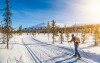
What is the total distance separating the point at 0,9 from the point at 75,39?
70.4 feet

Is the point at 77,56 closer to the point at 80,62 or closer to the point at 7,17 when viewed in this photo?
the point at 80,62

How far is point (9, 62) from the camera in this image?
1430 centimetres

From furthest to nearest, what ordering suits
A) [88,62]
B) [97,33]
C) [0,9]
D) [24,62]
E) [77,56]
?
[97,33] < [0,9] < [77,56] < [24,62] < [88,62]

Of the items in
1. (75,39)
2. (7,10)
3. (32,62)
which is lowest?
(32,62)

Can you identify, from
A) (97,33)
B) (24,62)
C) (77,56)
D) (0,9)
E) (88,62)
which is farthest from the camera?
(97,33)

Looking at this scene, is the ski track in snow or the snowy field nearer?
the ski track in snow

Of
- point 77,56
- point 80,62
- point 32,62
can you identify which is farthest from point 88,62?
point 32,62

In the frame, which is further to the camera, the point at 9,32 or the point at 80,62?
the point at 9,32

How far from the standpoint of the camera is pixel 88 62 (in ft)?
42.6

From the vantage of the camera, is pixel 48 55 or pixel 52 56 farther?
pixel 48 55

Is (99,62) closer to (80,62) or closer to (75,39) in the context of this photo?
→ (80,62)

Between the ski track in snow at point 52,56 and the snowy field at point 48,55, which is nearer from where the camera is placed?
the ski track in snow at point 52,56

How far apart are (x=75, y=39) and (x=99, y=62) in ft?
12.1

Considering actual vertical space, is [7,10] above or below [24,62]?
above
